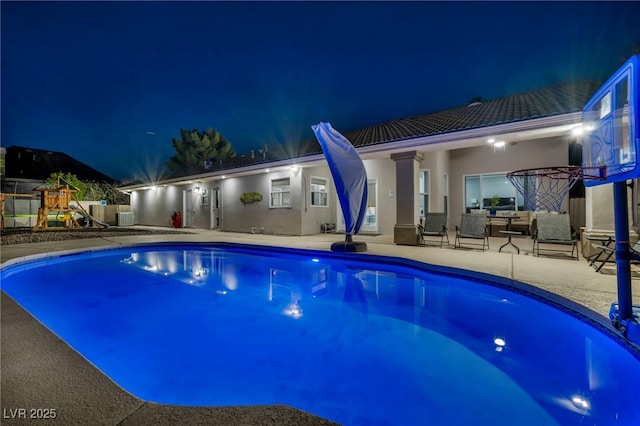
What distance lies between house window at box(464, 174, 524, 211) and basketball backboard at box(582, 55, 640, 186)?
9.04 metres

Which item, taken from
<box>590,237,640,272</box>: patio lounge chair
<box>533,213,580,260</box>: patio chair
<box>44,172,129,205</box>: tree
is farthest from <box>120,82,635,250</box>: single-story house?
<box>44,172,129,205</box>: tree

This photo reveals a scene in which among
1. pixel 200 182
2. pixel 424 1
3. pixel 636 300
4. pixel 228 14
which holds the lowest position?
pixel 636 300

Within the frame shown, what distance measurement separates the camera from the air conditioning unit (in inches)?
653

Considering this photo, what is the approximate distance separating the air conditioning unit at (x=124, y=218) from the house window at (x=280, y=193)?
10.5 meters

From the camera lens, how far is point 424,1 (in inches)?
547

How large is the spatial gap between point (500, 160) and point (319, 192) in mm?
6889

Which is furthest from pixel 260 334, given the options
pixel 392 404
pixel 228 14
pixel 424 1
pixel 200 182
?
pixel 228 14

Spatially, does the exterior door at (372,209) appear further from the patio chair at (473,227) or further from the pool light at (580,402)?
the pool light at (580,402)

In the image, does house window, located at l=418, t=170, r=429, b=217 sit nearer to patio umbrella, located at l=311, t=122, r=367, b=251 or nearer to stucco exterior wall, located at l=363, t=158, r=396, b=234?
stucco exterior wall, located at l=363, t=158, r=396, b=234

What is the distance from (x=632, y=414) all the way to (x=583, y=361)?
67 cm

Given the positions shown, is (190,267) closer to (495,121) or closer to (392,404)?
(392,404)

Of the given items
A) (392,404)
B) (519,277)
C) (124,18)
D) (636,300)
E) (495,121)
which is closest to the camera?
(392,404)

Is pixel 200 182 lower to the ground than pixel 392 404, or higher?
higher

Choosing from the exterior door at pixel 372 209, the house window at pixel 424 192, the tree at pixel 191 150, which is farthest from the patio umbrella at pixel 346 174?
the tree at pixel 191 150
